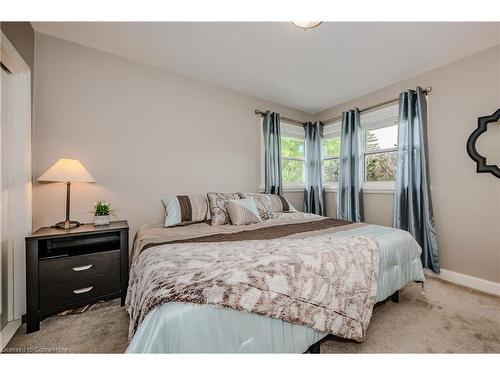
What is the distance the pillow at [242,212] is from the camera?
→ 2254 millimetres

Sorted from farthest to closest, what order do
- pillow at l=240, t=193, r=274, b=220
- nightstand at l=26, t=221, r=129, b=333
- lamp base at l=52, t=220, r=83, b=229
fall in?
pillow at l=240, t=193, r=274, b=220
lamp base at l=52, t=220, r=83, b=229
nightstand at l=26, t=221, r=129, b=333

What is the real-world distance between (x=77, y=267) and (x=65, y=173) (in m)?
0.78

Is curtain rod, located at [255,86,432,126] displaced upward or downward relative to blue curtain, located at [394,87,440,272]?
upward

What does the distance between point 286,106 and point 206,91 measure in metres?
1.49

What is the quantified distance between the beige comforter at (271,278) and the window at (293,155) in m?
2.24

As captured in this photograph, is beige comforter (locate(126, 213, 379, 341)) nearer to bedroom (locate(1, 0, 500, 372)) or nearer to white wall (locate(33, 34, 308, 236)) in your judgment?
bedroom (locate(1, 0, 500, 372))

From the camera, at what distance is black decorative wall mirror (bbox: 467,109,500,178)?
6.95ft

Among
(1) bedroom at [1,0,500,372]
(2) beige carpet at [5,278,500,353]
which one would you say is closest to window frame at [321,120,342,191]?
(1) bedroom at [1,0,500,372]

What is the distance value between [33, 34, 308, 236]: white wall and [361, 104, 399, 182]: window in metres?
1.91

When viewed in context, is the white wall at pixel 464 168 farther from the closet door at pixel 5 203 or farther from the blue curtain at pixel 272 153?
the closet door at pixel 5 203
